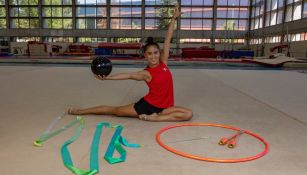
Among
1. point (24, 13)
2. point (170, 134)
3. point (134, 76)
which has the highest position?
point (24, 13)

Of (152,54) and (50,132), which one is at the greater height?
(152,54)

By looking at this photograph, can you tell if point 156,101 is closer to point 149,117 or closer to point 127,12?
point 149,117

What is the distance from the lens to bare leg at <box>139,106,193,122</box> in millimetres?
3332

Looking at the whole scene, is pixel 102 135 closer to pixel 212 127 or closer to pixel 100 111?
pixel 100 111

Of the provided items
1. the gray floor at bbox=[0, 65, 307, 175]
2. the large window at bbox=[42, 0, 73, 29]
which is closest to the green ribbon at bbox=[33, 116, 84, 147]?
the gray floor at bbox=[0, 65, 307, 175]

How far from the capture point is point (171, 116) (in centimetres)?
334

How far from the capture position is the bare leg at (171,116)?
10.9ft

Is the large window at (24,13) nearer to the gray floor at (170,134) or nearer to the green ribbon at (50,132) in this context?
the gray floor at (170,134)

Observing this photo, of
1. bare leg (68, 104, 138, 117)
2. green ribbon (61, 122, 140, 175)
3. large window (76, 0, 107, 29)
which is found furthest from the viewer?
large window (76, 0, 107, 29)

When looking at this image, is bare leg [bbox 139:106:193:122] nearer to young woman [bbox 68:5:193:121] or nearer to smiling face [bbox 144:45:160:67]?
young woman [bbox 68:5:193:121]

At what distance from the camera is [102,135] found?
9.14 ft

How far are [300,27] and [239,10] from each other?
10.9 metres

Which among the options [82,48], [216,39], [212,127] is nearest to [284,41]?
[216,39]

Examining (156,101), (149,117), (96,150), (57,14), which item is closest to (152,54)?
(156,101)
